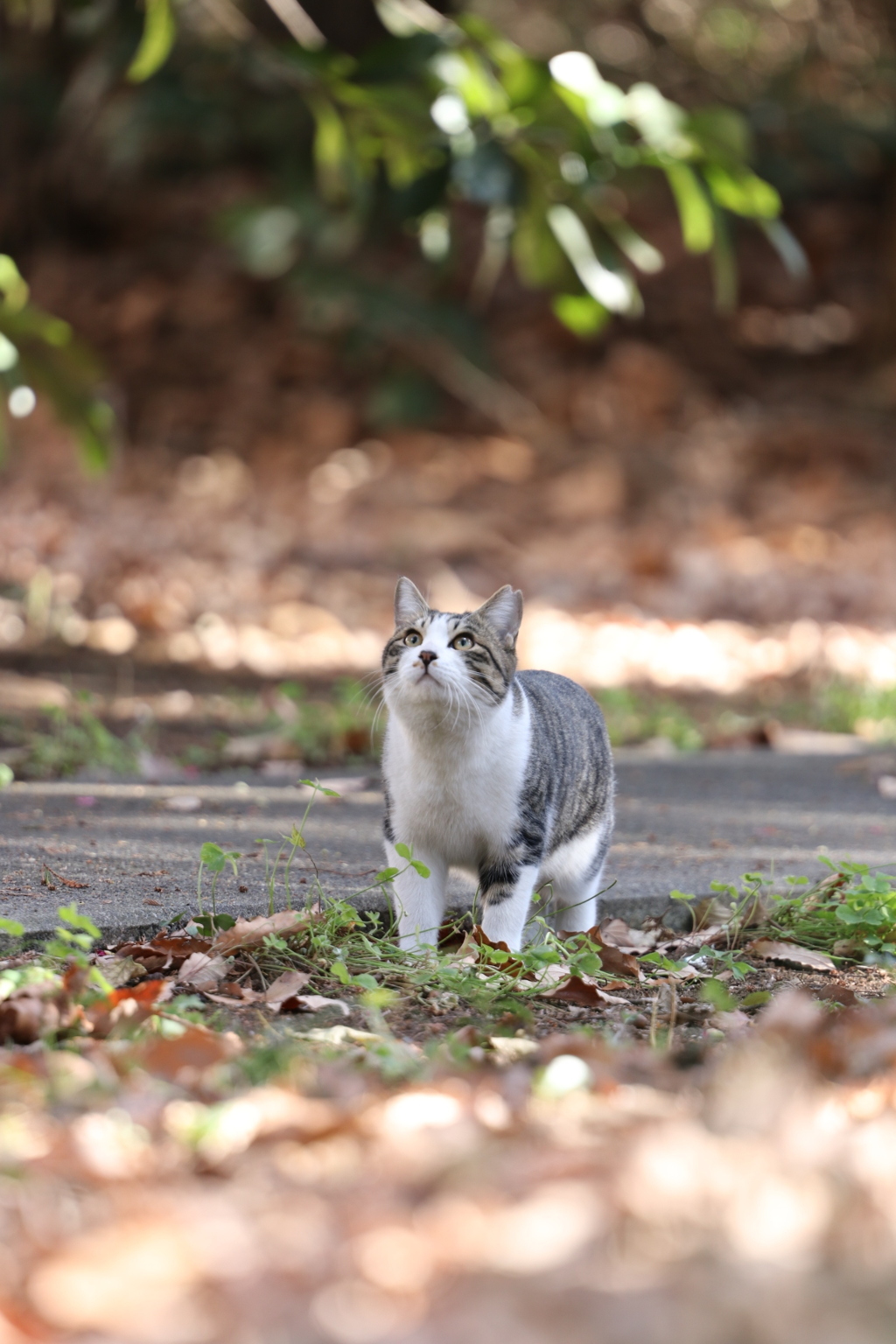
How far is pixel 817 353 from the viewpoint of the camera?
11875 mm

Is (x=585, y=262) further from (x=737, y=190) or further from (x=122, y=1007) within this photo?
(x=122, y=1007)

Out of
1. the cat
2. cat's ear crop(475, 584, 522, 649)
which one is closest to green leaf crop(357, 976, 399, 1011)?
the cat

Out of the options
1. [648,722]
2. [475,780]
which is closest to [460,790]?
[475,780]

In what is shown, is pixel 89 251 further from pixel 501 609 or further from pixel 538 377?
pixel 501 609

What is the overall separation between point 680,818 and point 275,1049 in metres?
2.73

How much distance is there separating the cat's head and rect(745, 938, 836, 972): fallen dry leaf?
79 cm

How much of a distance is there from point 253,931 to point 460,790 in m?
0.66

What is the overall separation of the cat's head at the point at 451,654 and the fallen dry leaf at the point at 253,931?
66 cm

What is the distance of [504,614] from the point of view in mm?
3340

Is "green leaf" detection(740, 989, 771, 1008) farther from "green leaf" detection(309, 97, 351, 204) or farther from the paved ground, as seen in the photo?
"green leaf" detection(309, 97, 351, 204)

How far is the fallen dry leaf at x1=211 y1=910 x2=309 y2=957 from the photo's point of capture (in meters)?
2.49

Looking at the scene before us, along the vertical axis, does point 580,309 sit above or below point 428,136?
below

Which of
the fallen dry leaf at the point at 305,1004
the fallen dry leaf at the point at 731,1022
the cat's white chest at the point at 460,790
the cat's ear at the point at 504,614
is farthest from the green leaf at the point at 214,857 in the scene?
the cat's ear at the point at 504,614

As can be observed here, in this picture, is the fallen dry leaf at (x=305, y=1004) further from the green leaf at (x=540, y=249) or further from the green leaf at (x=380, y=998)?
the green leaf at (x=540, y=249)
